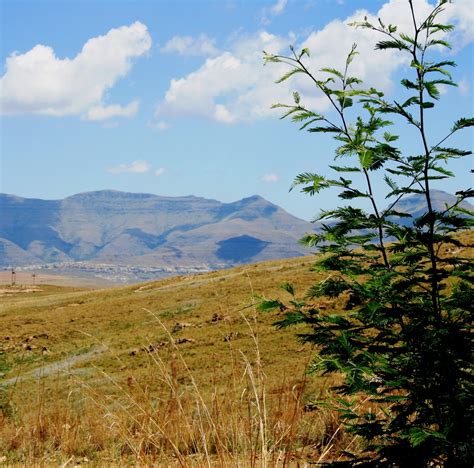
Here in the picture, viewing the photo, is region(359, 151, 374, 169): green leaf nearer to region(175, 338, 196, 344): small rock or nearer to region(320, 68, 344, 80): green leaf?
region(320, 68, 344, 80): green leaf

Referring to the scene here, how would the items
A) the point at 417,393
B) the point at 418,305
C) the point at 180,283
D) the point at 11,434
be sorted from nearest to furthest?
the point at 417,393
the point at 418,305
the point at 11,434
the point at 180,283

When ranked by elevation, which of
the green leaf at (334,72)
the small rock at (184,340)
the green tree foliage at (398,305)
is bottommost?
the small rock at (184,340)

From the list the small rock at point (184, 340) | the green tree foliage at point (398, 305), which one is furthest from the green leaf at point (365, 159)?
the small rock at point (184, 340)

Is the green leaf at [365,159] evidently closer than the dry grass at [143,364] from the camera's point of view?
Yes

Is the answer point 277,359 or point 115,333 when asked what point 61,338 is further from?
point 277,359

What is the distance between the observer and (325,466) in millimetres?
4566

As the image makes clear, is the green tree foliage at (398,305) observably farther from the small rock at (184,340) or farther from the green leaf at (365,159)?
the small rock at (184,340)

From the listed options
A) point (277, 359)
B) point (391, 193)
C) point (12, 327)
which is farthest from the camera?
point (12, 327)

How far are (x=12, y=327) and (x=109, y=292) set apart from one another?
19252mm

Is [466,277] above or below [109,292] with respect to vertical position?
above

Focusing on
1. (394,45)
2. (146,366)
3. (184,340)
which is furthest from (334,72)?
(184,340)

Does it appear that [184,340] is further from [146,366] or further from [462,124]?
[462,124]

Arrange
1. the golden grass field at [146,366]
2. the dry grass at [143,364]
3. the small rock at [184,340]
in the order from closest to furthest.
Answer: the golden grass field at [146,366] < the dry grass at [143,364] < the small rock at [184,340]

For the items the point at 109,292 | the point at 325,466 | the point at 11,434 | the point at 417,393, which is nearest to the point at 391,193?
the point at 417,393
